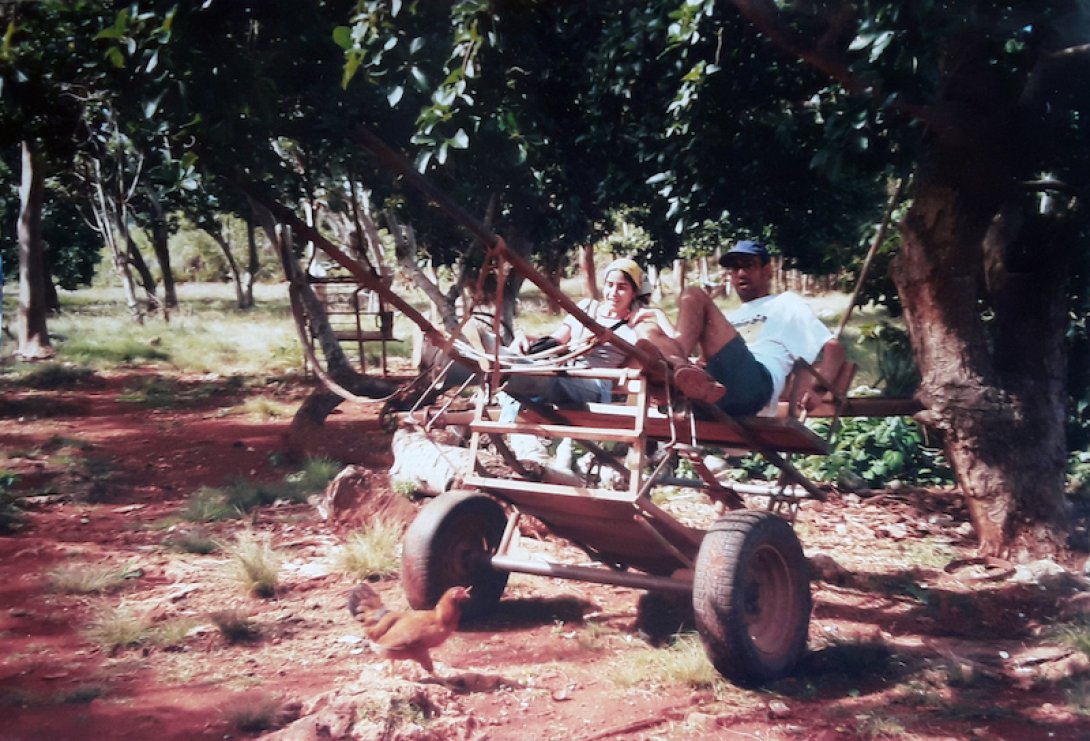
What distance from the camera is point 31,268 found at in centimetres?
1616

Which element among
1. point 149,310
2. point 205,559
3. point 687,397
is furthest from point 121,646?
point 149,310

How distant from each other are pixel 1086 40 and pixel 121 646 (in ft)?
21.4

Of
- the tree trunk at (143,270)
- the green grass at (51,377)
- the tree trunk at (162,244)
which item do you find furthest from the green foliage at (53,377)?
the tree trunk at (143,270)

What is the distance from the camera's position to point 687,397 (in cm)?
468

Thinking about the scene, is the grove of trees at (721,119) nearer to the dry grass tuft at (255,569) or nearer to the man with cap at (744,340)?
the man with cap at (744,340)

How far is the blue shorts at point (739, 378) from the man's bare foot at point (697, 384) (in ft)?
1.04

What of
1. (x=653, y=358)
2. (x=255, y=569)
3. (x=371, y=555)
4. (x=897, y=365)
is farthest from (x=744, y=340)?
(x=897, y=365)

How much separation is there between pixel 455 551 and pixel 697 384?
5.63ft

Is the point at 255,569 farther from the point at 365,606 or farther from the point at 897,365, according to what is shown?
the point at 897,365

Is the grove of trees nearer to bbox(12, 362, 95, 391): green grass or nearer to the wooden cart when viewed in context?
the wooden cart

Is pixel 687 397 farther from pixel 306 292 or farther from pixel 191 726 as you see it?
pixel 306 292

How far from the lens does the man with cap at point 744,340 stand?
4699mm

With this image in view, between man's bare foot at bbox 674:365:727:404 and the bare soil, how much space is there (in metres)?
1.32

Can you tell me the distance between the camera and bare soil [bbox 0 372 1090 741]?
4.28 meters
